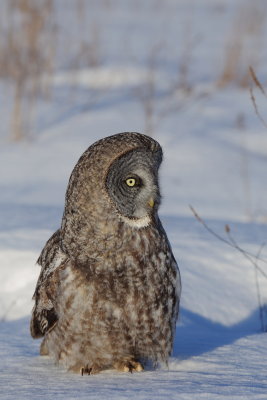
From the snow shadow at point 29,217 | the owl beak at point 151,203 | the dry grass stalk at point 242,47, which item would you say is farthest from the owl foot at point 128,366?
the dry grass stalk at point 242,47

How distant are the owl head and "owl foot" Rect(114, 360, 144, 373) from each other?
462 mm

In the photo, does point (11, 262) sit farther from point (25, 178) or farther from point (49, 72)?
point (49, 72)

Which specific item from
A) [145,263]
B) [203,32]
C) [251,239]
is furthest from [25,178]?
[203,32]

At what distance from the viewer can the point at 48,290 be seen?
2.91 m

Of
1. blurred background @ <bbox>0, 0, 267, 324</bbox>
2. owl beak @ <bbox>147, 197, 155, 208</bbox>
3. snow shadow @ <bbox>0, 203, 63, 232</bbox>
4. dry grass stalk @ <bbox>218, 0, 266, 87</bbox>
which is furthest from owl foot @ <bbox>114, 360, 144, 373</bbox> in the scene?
dry grass stalk @ <bbox>218, 0, 266, 87</bbox>

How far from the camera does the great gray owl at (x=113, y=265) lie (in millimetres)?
2748

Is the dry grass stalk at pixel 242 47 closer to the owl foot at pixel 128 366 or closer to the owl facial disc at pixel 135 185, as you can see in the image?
the owl facial disc at pixel 135 185

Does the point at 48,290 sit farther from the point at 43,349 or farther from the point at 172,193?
the point at 172,193

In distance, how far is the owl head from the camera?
273cm

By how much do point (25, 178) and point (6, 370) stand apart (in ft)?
16.2

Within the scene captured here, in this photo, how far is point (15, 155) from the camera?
27.4ft

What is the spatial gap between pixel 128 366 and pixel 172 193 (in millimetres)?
4554

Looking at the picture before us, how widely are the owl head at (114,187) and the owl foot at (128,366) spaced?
0.46m

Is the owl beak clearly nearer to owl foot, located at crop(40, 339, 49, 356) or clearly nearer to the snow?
the snow
